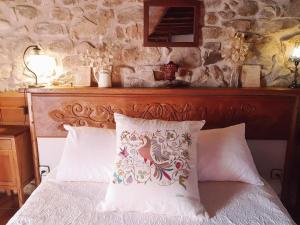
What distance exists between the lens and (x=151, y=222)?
49.4 inches

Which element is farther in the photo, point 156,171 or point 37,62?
point 37,62

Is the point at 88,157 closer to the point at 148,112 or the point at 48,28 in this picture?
the point at 148,112

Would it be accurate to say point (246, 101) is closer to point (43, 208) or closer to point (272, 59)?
point (272, 59)

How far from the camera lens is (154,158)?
4.64ft

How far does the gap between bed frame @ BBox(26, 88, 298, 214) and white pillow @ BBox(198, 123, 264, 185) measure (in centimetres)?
33

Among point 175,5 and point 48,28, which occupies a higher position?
point 175,5

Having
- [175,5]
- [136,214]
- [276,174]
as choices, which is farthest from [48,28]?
[276,174]

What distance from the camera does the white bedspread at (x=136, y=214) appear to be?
4.15 ft

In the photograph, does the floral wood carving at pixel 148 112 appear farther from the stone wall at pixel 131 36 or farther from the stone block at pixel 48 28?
the stone block at pixel 48 28

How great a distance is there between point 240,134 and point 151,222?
0.92 metres

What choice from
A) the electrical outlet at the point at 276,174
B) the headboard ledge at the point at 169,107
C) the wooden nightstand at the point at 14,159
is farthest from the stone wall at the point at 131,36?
the electrical outlet at the point at 276,174

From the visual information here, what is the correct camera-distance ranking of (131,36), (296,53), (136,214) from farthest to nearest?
(131,36) < (296,53) < (136,214)

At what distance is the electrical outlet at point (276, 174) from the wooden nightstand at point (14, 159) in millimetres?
2120

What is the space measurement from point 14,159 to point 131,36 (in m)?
1.39
